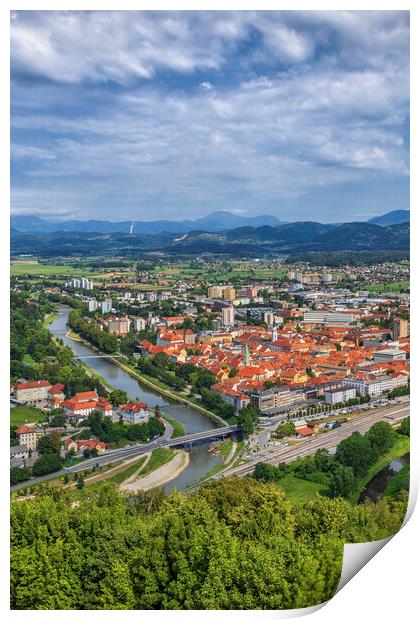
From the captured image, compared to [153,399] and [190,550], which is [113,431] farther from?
[190,550]

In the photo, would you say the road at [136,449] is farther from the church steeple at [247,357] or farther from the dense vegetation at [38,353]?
the church steeple at [247,357]

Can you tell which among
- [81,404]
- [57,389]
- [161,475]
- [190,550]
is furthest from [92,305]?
[190,550]

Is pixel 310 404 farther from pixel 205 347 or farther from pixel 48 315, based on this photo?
pixel 48 315

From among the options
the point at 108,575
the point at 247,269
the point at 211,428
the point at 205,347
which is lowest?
the point at 108,575

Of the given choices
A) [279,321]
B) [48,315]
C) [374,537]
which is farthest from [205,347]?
[374,537]

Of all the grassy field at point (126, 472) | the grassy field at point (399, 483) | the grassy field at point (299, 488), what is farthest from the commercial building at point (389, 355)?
the grassy field at point (126, 472)
